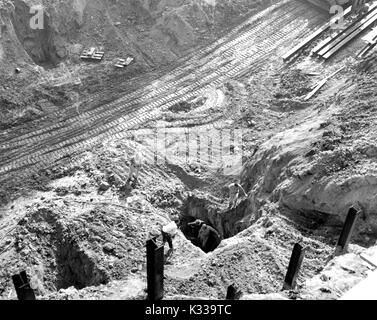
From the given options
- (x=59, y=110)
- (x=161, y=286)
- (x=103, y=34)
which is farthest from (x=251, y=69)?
(x=161, y=286)

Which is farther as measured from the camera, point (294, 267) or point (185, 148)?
point (185, 148)

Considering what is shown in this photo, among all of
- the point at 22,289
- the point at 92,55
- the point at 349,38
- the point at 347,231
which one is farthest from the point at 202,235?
the point at 349,38

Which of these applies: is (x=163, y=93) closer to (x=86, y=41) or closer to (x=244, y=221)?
(x=86, y=41)

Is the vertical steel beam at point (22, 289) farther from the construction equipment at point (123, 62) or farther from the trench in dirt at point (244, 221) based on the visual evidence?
the construction equipment at point (123, 62)

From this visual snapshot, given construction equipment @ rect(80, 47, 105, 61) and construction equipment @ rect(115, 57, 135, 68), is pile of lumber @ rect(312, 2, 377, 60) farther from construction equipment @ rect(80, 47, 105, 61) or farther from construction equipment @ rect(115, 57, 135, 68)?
construction equipment @ rect(80, 47, 105, 61)

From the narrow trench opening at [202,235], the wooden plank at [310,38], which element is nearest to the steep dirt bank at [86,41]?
the wooden plank at [310,38]

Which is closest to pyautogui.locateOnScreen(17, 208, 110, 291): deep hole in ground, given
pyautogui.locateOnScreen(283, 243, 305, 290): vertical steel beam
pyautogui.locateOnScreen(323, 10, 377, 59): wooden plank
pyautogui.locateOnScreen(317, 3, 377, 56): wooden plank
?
pyautogui.locateOnScreen(283, 243, 305, 290): vertical steel beam
